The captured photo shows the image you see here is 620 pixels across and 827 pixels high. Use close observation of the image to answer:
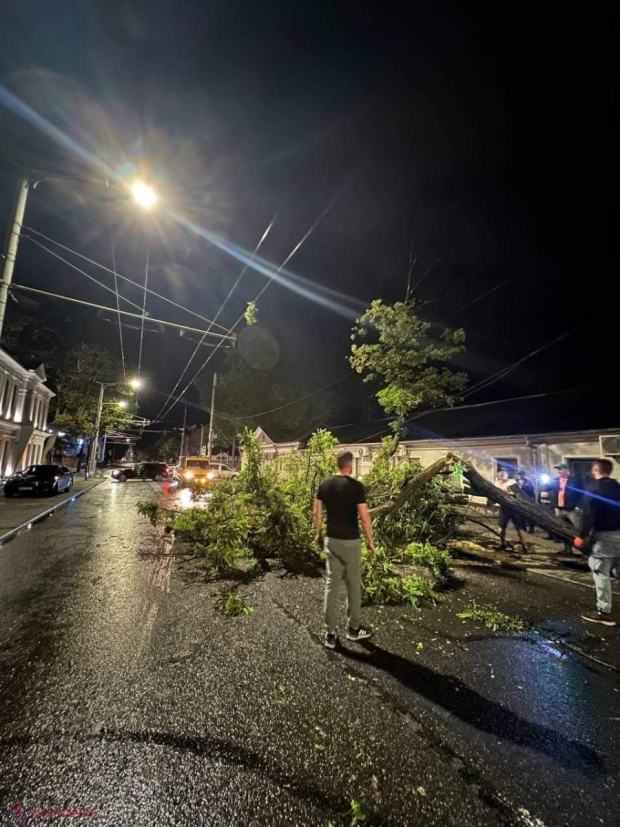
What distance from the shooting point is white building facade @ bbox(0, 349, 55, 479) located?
2162 centimetres

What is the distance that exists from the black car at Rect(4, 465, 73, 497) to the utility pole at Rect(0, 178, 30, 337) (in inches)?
434

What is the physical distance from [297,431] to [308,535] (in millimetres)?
27661

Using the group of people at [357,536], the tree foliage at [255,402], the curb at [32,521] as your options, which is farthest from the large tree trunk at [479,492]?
the tree foliage at [255,402]

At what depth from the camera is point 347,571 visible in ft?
11.8

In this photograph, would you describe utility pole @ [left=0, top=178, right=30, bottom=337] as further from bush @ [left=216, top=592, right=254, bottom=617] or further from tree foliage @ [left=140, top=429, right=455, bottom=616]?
bush @ [left=216, top=592, right=254, bottom=617]

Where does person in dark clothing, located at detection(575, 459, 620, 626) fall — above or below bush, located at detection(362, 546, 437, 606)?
above

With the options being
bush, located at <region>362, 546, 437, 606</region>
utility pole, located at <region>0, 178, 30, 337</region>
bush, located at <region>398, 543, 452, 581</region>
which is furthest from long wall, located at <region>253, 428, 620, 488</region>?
utility pole, located at <region>0, 178, 30, 337</region>

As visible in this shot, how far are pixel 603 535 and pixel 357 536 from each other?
3174mm

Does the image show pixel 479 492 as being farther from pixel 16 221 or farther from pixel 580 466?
pixel 16 221

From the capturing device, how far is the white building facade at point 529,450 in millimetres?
11539

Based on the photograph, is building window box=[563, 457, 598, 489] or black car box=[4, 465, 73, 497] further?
black car box=[4, 465, 73, 497]

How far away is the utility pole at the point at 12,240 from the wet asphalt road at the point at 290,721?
6.31 m

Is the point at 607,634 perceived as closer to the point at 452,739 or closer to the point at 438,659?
the point at 438,659

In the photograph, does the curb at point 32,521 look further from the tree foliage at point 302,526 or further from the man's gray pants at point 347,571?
the man's gray pants at point 347,571
